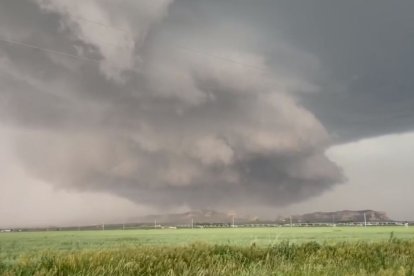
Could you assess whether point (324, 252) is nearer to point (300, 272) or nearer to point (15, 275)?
point (300, 272)

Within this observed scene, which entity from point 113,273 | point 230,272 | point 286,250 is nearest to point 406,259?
point 286,250

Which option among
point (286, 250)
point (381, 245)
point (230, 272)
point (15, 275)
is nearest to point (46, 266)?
point (15, 275)

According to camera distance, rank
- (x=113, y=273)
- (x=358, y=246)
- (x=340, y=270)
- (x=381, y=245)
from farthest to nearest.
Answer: (x=381, y=245) < (x=358, y=246) < (x=340, y=270) < (x=113, y=273)

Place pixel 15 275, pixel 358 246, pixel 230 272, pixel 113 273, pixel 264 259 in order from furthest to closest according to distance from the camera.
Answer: pixel 358 246 < pixel 264 259 < pixel 230 272 < pixel 113 273 < pixel 15 275

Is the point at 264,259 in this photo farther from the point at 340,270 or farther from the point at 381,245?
the point at 381,245

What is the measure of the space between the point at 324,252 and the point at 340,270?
317cm

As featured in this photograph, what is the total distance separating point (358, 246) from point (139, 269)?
307 inches

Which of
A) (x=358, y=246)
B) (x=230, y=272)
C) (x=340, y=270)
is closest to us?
(x=230, y=272)

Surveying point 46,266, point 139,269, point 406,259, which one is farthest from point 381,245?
point 46,266

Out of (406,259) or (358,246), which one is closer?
(406,259)

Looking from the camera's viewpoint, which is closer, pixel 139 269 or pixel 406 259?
pixel 139 269

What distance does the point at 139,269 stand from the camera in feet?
27.5

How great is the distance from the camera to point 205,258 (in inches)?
410

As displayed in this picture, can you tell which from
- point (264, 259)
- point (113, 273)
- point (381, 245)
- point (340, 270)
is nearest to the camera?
point (113, 273)
